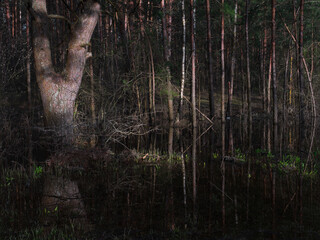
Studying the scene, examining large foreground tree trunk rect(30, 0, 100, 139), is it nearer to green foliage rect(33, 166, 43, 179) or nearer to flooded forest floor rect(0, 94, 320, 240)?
flooded forest floor rect(0, 94, 320, 240)

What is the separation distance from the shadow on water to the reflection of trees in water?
0.05 feet

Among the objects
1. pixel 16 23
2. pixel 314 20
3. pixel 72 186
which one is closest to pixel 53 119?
pixel 72 186

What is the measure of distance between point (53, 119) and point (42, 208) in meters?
5.57

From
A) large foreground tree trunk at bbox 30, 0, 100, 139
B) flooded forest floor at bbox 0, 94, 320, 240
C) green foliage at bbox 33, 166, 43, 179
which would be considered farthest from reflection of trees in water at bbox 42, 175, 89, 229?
large foreground tree trunk at bbox 30, 0, 100, 139

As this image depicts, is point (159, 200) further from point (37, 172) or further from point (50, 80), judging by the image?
point (50, 80)

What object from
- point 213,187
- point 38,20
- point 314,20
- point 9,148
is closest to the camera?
point 213,187

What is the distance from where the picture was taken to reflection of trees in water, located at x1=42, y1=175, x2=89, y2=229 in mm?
4617

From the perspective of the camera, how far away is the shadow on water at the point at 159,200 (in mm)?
4223

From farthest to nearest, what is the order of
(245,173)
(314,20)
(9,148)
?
(314,20)
(9,148)
(245,173)

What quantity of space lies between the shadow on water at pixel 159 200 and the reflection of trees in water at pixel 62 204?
0.05 ft

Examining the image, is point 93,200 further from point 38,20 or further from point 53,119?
point 38,20

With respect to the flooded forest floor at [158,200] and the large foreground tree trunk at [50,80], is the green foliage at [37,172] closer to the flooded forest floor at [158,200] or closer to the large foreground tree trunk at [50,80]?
the flooded forest floor at [158,200]

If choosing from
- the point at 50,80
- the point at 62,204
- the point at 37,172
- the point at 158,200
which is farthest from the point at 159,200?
the point at 50,80

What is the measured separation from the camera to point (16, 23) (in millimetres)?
26672
